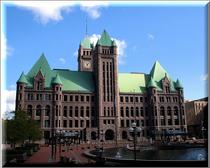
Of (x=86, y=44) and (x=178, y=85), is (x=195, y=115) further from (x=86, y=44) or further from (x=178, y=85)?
(x=86, y=44)

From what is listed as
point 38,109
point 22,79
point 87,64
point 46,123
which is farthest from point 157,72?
point 22,79

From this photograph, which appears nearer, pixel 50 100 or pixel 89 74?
pixel 50 100

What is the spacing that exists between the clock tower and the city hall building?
33.9 meters

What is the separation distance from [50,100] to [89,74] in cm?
2116

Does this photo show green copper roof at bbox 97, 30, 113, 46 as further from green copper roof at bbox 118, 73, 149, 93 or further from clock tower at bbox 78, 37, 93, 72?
clock tower at bbox 78, 37, 93, 72

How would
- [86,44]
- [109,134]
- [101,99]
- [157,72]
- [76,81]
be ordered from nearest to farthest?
1. [101,99]
2. [109,134]
3. [76,81]
4. [157,72]
5. [86,44]

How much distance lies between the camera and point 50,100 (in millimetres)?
102438

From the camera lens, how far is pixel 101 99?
10550cm

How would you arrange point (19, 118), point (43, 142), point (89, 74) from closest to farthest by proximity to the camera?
point (19, 118) < point (43, 142) < point (89, 74)

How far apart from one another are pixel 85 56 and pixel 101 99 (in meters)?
51.5

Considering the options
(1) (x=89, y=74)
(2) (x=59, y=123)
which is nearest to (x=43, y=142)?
(2) (x=59, y=123)

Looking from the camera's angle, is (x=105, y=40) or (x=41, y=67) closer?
Answer: (x=41, y=67)

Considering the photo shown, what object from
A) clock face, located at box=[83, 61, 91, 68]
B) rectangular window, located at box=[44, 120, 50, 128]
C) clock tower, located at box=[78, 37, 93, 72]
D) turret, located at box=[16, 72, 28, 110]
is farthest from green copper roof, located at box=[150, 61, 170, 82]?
turret, located at box=[16, 72, 28, 110]

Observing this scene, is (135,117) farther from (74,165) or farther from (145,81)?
(74,165)
